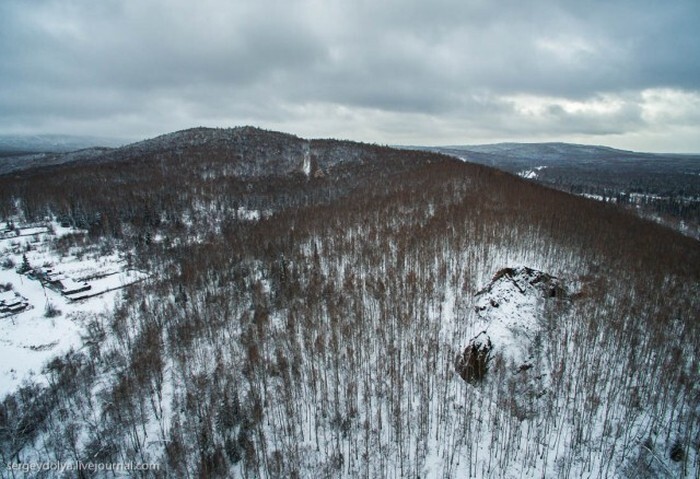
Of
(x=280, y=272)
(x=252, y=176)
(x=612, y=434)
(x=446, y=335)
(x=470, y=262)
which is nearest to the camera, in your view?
(x=612, y=434)

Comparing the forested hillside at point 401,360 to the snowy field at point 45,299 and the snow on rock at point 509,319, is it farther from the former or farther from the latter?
the snowy field at point 45,299

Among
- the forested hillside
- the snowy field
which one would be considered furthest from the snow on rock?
the snowy field

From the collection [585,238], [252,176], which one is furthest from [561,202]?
[252,176]

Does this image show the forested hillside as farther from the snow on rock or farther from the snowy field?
the snowy field

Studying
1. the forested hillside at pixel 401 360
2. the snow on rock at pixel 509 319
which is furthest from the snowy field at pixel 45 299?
the snow on rock at pixel 509 319

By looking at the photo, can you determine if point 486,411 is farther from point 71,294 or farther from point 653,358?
point 71,294

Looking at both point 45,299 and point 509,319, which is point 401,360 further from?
point 45,299

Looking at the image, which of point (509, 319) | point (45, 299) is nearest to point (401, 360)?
point (509, 319)
